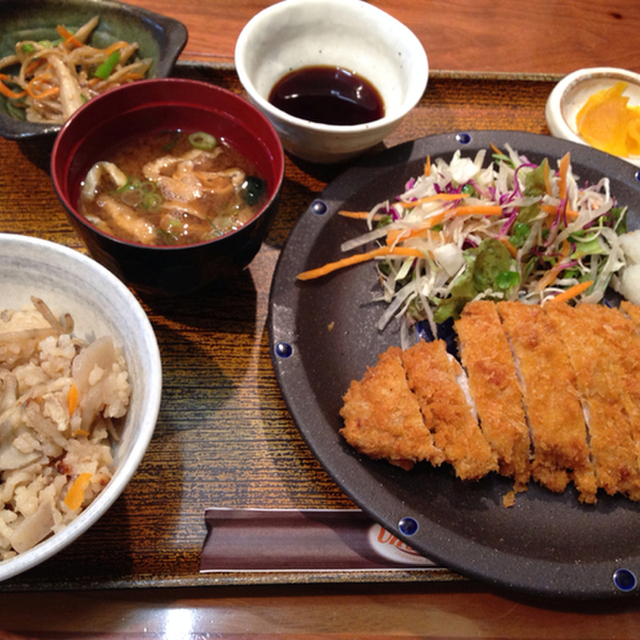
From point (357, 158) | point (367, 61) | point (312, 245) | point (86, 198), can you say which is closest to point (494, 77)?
point (367, 61)

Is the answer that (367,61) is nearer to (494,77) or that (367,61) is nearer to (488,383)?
(494,77)

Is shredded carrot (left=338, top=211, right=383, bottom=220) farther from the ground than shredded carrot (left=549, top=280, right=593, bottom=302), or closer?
farther from the ground

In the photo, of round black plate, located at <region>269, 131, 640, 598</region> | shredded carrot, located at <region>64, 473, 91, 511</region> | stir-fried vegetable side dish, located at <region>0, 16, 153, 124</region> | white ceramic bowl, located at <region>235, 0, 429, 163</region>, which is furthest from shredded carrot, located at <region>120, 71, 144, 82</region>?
shredded carrot, located at <region>64, 473, 91, 511</region>

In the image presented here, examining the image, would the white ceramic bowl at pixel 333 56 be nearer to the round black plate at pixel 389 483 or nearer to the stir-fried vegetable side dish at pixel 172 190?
the round black plate at pixel 389 483

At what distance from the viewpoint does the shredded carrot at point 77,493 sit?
1.12m

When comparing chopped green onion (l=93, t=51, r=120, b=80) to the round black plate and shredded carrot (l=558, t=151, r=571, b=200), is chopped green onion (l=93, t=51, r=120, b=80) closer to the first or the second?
the round black plate

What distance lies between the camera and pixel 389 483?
1515 mm

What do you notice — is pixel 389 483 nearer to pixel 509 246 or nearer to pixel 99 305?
pixel 99 305

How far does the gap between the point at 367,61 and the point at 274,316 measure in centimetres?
134

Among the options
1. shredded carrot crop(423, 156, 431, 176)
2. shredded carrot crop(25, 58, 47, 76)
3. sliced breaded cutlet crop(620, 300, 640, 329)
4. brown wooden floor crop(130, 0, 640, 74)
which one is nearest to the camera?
sliced breaded cutlet crop(620, 300, 640, 329)

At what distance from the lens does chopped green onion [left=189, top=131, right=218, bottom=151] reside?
1.85 metres

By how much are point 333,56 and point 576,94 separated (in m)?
1.21

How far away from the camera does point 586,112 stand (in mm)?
2404

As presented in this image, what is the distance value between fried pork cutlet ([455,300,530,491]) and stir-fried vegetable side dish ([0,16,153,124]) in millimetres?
1834
